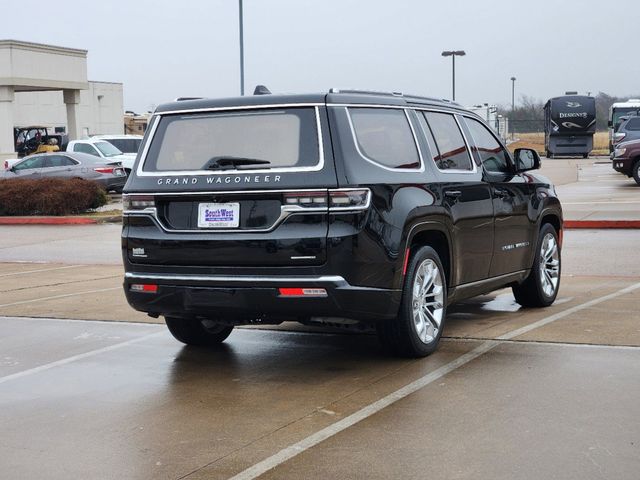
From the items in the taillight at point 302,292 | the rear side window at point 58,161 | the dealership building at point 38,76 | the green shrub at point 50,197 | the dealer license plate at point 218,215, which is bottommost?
the green shrub at point 50,197

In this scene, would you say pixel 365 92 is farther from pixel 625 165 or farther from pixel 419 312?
pixel 625 165

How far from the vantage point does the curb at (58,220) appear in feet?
72.0

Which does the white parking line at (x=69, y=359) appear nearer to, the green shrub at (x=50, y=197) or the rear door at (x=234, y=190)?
the rear door at (x=234, y=190)

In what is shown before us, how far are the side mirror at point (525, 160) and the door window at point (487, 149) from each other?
90 mm

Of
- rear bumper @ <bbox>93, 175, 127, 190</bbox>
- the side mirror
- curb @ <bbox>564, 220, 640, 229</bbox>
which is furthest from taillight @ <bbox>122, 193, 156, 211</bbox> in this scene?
rear bumper @ <bbox>93, 175, 127, 190</bbox>

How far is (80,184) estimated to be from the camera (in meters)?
23.5

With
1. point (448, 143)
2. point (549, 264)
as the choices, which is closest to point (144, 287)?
point (448, 143)

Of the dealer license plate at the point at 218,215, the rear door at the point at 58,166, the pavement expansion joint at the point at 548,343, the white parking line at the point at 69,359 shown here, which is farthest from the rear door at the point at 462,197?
the rear door at the point at 58,166

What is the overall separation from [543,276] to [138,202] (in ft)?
13.6

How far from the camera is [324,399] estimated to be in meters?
6.23

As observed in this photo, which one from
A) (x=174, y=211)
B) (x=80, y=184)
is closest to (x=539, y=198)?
(x=174, y=211)

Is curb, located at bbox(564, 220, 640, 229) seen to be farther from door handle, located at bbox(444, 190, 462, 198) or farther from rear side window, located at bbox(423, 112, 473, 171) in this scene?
door handle, located at bbox(444, 190, 462, 198)

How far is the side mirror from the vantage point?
893 centimetres

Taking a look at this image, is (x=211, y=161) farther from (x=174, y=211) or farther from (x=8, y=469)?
(x=8, y=469)
